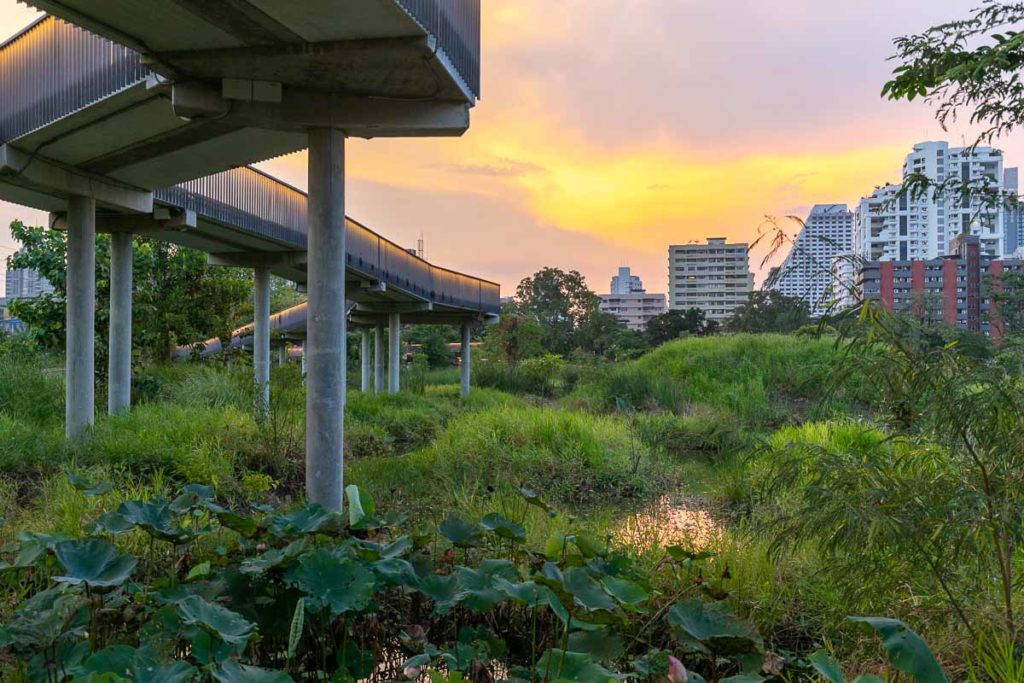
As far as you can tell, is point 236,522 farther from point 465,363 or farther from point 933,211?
point 465,363

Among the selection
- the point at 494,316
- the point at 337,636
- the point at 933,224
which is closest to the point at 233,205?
the point at 933,224

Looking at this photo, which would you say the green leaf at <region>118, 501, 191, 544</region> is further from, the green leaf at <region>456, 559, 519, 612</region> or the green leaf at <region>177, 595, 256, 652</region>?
the green leaf at <region>456, 559, 519, 612</region>

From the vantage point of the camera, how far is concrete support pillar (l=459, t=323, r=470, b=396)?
→ 27250mm

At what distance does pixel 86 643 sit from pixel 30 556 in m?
0.46

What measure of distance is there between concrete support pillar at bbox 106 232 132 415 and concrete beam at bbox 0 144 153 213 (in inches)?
48.2

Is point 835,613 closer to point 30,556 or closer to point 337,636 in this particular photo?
point 337,636

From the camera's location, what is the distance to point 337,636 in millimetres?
2545

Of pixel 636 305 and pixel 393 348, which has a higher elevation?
pixel 636 305

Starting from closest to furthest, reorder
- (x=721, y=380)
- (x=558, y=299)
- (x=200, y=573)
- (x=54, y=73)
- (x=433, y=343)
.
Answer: (x=200, y=573) → (x=54, y=73) → (x=721, y=380) → (x=433, y=343) → (x=558, y=299)

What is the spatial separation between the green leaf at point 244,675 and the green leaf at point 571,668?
70 centimetres

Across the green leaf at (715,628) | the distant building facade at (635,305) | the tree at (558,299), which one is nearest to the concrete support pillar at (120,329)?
the green leaf at (715,628)

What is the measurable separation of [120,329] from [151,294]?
572 cm

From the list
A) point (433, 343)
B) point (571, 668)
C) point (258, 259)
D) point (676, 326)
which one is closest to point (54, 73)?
point (258, 259)

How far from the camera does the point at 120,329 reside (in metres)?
11.8
